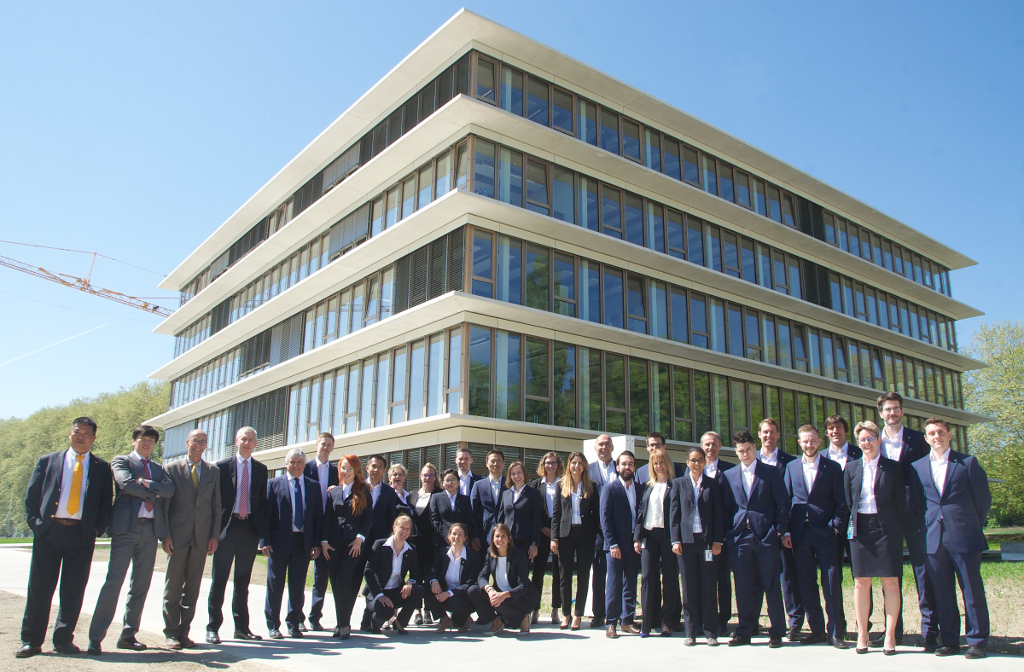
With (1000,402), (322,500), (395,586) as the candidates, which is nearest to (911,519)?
(395,586)

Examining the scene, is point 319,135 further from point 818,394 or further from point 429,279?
point 818,394

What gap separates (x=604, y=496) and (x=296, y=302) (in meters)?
22.6

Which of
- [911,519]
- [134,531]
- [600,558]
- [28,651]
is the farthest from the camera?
[600,558]

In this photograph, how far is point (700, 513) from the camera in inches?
316

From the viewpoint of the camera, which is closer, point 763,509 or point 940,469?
point 940,469

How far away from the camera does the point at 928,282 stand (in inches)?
1505

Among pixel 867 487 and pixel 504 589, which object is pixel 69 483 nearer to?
pixel 504 589

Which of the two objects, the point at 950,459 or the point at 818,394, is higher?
the point at 818,394

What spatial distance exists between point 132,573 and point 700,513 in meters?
5.69

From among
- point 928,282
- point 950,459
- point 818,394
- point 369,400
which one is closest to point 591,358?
point 369,400

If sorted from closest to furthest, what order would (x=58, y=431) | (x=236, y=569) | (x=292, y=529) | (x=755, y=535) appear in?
(x=755, y=535) → (x=236, y=569) → (x=292, y=529) → (x=58, y=431)

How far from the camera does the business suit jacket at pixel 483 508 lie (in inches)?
391

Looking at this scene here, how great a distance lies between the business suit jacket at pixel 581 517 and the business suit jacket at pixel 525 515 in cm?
21

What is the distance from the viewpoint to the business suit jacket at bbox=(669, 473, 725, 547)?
7996 millimetres
